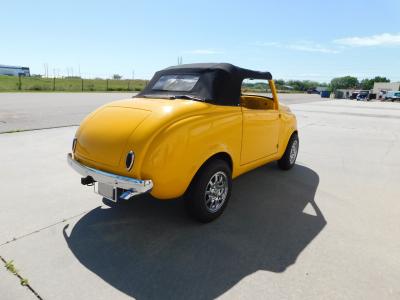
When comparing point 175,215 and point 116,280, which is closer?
point 116,280

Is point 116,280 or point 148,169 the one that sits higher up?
point 148,169

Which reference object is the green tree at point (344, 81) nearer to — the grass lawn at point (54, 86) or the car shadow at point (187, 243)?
the grass lawn at point (54, 86)

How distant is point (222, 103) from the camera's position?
11.6ft

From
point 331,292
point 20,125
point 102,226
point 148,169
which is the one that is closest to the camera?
point 331,292

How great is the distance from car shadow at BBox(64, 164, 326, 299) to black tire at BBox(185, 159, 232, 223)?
5.2 inches

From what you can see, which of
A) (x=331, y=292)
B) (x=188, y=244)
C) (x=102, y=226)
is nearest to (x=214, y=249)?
(x=188, y=244)

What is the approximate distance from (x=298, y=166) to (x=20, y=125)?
779 cm

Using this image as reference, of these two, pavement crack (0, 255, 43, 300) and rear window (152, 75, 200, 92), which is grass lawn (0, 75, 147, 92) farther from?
pavement crack (0, 255, 43, 300)

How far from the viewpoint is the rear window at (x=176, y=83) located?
3781 mm

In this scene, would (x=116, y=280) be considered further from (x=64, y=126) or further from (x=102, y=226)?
(x=64, y=126)

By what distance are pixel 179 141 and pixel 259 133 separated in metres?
1.65

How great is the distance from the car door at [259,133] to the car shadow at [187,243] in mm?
645

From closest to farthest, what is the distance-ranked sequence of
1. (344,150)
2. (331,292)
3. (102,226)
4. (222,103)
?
(331,292) → (102,226) → (222,103) → (344,150)

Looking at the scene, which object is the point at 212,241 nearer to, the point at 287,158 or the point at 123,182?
the point at 123,182
